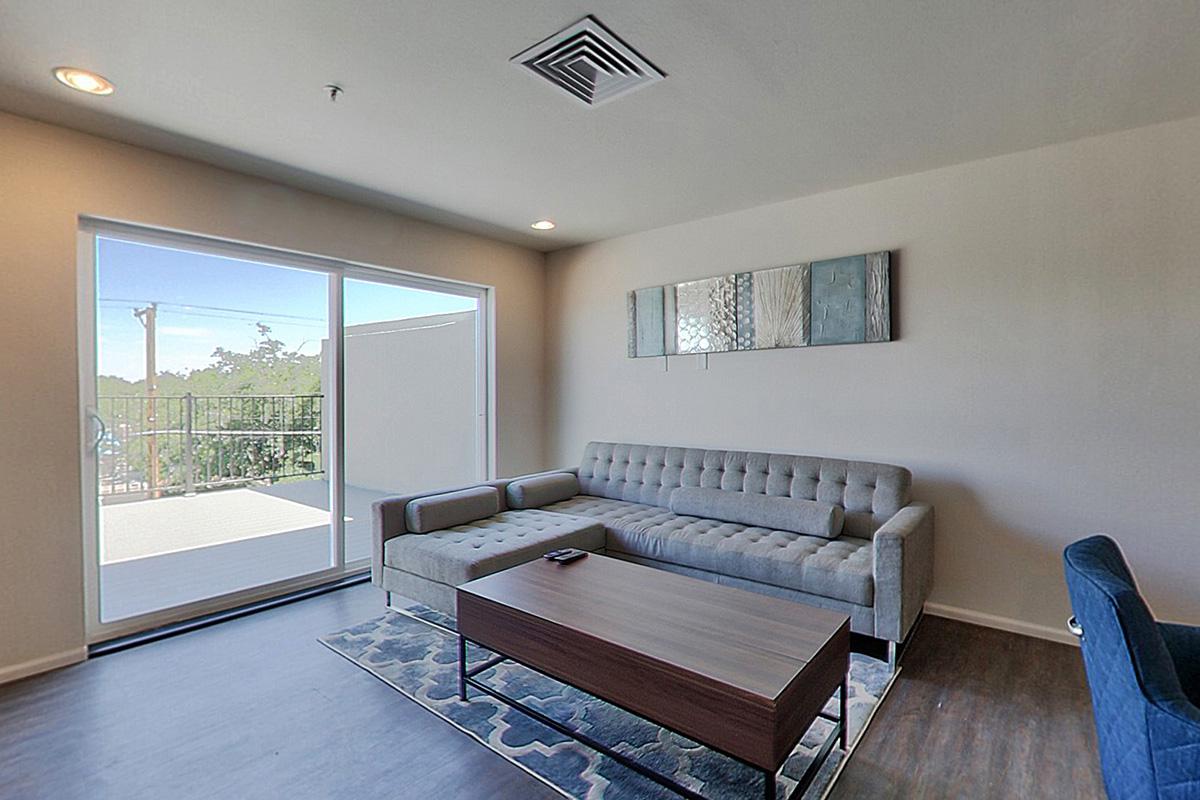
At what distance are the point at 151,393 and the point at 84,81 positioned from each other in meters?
1.56

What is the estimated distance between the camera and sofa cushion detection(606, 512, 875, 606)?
8.48 ft

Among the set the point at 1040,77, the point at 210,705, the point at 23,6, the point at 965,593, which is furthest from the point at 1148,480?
the point at 23,6

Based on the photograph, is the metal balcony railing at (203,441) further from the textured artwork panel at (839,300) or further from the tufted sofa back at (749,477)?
the textured artwork panel at (839,300)

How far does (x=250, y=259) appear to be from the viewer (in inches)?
132

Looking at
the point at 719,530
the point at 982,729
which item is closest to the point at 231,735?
the point at 719,530

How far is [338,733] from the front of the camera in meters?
2.09

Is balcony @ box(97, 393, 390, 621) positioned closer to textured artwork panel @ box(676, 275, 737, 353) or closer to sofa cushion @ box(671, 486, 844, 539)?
sofa cushion @ box(671, 486, 844, 539)

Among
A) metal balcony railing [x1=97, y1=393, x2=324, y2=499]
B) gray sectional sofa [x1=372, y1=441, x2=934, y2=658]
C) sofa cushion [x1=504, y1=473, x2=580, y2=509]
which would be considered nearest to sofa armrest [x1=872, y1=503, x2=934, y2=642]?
gray sectional sofa [x1=372, y1=441, x2=934, y2=658]

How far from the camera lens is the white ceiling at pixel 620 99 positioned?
5.92 ft

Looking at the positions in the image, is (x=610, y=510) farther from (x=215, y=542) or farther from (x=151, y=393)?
(x=151, y=393)

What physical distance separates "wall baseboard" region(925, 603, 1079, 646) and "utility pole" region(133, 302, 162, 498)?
4468mm

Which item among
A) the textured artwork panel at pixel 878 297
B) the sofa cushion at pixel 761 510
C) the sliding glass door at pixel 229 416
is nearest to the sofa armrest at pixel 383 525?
the sliding glass door at pixel 229 416

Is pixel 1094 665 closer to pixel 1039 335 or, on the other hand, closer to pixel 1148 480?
pixel 1148 480

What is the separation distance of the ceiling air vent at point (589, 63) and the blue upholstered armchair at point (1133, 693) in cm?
215
